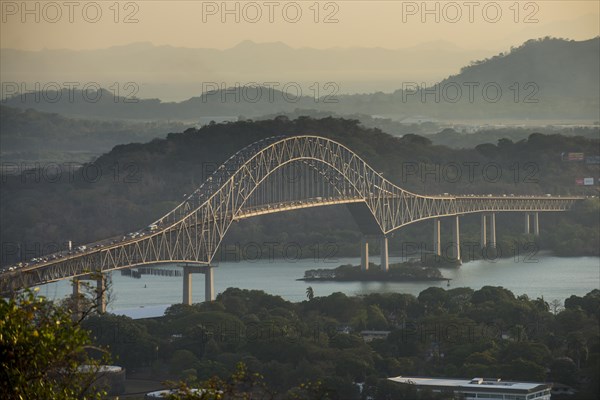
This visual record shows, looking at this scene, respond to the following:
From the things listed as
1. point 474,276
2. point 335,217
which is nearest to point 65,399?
point 474,276

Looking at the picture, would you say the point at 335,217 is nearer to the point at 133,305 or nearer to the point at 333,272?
the point at 333,272

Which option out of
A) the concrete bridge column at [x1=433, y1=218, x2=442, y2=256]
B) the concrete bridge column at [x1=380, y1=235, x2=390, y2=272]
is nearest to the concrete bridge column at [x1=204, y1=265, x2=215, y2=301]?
the concrete bridge column at [x1=380, y1=235, x2=390, y2=272]

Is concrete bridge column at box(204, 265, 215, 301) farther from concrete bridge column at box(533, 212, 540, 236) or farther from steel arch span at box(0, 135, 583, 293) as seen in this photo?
concrete bridge column at box(533, 212, 540, 236)

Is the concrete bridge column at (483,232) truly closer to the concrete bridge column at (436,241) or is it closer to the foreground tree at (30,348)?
the concrete bridge column at (436,241)

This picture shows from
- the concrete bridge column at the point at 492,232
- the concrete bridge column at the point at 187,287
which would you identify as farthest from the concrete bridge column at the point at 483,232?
the concrete bridge column at the point at 187,287

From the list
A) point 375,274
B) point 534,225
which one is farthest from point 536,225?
point 375,274

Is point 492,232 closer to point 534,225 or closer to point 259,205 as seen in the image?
point 534,225
